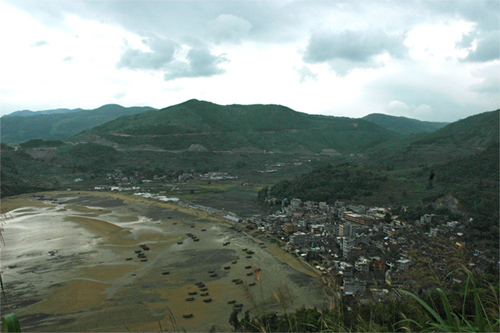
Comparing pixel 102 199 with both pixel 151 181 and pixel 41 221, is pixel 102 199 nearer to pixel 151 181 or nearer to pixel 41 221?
pixel 41 221

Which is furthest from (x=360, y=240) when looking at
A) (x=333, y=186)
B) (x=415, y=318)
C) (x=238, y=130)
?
(x=238, y=130)

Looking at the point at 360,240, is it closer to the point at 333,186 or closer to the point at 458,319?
the point at 333,186

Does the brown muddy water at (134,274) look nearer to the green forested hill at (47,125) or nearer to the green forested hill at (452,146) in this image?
the green forested hill at (452,146)

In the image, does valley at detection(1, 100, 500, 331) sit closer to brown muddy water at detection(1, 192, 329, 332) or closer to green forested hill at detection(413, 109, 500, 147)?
brown muddy water at detection(1, 192, 329, 332)

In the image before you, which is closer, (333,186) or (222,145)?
(333,186)

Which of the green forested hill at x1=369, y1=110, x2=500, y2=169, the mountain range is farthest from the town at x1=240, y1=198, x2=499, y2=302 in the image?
the green forested hill at x1=369, y1=110, x2=500, y2=169

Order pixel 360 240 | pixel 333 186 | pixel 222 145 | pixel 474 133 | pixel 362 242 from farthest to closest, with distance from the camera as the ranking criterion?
1. pixel 222 145
2. pixel 474 133
3. pixel 333 186
4. pixel 360 240
5. pixel 362 242

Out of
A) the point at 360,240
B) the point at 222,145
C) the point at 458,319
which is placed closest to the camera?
the point at 458,319
